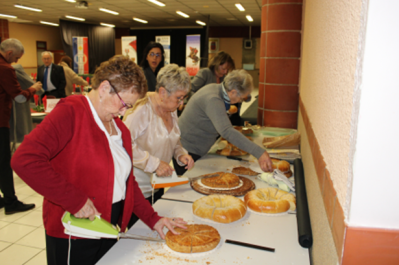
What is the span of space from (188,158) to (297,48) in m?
2.57

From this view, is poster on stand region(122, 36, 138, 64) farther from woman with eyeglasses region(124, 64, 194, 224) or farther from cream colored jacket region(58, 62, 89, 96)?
woman with eyeglasses region(124, 64, 194, 224)

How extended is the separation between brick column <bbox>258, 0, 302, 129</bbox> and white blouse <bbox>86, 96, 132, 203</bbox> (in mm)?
3052

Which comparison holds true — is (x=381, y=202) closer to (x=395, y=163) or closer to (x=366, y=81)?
(x=395, y=163)

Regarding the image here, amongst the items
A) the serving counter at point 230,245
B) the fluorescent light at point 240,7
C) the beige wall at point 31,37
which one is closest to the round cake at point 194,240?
the serving counter at point 230,245

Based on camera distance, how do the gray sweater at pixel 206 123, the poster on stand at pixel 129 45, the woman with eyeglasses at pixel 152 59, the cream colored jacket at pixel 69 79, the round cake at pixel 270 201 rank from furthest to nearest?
the poster on stand at pixel 129 45 → the cream colored jacket at pixel 69 79 → the woman with eyeglasses at pixel 152 59 → the gray sweater at pixel 206 123 → the round cake at pixel 270 201

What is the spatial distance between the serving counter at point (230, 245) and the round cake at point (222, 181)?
20 centimetres

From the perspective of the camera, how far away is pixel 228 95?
2.38 meters

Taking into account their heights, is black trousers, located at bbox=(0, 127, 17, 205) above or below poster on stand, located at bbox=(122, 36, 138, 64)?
below

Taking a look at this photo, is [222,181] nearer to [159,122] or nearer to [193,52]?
[159,122]

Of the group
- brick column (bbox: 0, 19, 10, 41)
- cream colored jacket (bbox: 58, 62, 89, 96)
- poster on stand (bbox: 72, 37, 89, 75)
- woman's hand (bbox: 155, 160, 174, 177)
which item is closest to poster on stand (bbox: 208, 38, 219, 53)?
poster on stand (bbox: 72, 37, 89, 75)

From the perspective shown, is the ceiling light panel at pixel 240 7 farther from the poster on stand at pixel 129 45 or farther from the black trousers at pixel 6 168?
the black trousers at pixel 6 168

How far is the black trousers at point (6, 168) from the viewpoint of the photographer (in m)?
3.12

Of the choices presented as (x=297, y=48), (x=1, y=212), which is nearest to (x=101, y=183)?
(x=1, y=212)

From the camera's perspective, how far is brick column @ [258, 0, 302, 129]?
3.86 metres
